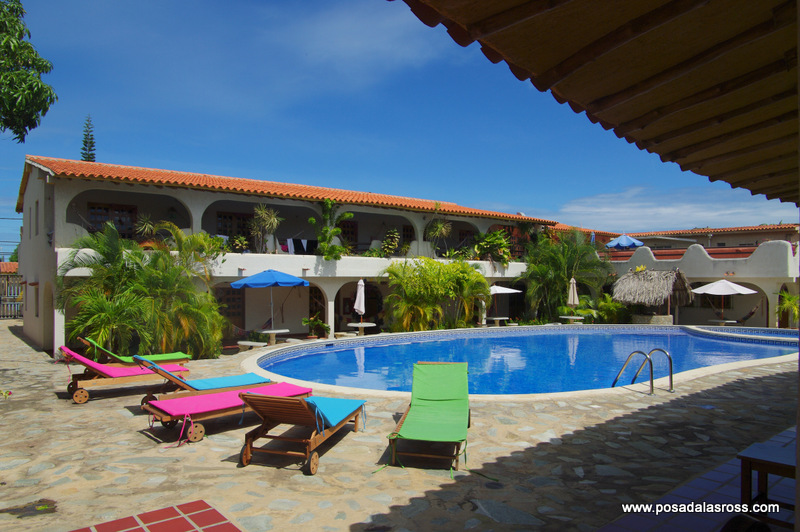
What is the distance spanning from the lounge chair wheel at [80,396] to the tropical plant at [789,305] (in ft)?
84.4

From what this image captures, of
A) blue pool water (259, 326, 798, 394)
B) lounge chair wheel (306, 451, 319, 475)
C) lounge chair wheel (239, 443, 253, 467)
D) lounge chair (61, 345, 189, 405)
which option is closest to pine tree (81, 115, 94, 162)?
blue pool water (259, 326, 798, 394)

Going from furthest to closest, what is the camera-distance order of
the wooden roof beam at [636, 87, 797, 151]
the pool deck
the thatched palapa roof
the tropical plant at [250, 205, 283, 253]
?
the thatched palapa roof, the tropical plant at [250, 205, 283, 253], the pool deck, the wooden roof beam at [636, 87, 797, 151]

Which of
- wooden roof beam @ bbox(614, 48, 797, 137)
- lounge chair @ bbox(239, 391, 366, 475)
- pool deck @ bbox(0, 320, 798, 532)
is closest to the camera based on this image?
wooden roof beam @ bbox(614, 48, 797, 137)

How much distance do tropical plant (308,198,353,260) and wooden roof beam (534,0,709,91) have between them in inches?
636

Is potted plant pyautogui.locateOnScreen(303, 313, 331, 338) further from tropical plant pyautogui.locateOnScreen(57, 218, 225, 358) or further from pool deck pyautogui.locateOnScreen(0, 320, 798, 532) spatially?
pool deck pyautogui.locateOnScreen(0, 320, 798, 532)

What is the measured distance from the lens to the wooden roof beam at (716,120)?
318cm

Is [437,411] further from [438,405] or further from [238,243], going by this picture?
[238,243]

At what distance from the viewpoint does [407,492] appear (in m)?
5.14

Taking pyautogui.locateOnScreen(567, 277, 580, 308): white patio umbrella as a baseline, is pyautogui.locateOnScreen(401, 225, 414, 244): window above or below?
above

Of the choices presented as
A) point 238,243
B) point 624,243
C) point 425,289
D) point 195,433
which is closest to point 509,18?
point 195,433

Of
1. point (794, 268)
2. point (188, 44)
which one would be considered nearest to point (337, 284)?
point (188, 44)

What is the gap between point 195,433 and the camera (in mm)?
6816

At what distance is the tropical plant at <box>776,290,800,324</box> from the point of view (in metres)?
21.9

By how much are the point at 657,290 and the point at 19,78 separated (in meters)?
23.9
